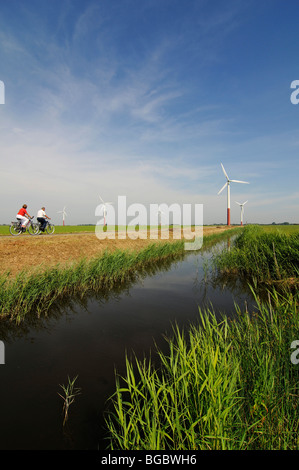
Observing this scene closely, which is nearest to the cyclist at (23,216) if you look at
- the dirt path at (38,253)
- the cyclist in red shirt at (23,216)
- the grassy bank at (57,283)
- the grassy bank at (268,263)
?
the cyclist in red shirt at (23,216)

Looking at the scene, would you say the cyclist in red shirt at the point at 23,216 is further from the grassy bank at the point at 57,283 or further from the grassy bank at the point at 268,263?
the grassy bank at the point at 268,263

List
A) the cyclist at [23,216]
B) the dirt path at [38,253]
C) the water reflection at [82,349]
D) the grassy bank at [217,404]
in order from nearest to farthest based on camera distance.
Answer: the grassy bank at [217,404], the water reflection at [82,349], the dirt path at [38,253], the cyclist at [23,216]

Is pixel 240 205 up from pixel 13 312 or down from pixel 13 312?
up

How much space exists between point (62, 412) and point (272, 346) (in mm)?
3501

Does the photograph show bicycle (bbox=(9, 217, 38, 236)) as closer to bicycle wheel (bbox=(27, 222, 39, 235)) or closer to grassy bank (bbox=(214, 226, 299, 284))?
bicycle wheel (bbox=(27, 222, 39, 235))

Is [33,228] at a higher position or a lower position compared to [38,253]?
higher

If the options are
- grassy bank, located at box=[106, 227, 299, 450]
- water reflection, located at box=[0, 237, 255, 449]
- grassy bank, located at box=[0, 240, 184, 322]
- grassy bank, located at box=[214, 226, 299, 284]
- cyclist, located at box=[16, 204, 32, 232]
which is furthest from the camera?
cyclist, located at box=[16, 204, 32, 232]

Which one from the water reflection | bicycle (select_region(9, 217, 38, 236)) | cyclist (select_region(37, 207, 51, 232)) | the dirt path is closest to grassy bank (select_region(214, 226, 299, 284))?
the water reflection

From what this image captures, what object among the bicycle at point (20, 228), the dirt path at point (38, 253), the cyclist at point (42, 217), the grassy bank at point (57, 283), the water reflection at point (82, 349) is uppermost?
the cyclist at point (42, 217)

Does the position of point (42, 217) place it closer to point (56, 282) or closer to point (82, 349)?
point (56, 282)

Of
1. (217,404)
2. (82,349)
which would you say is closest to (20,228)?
(82,349)
